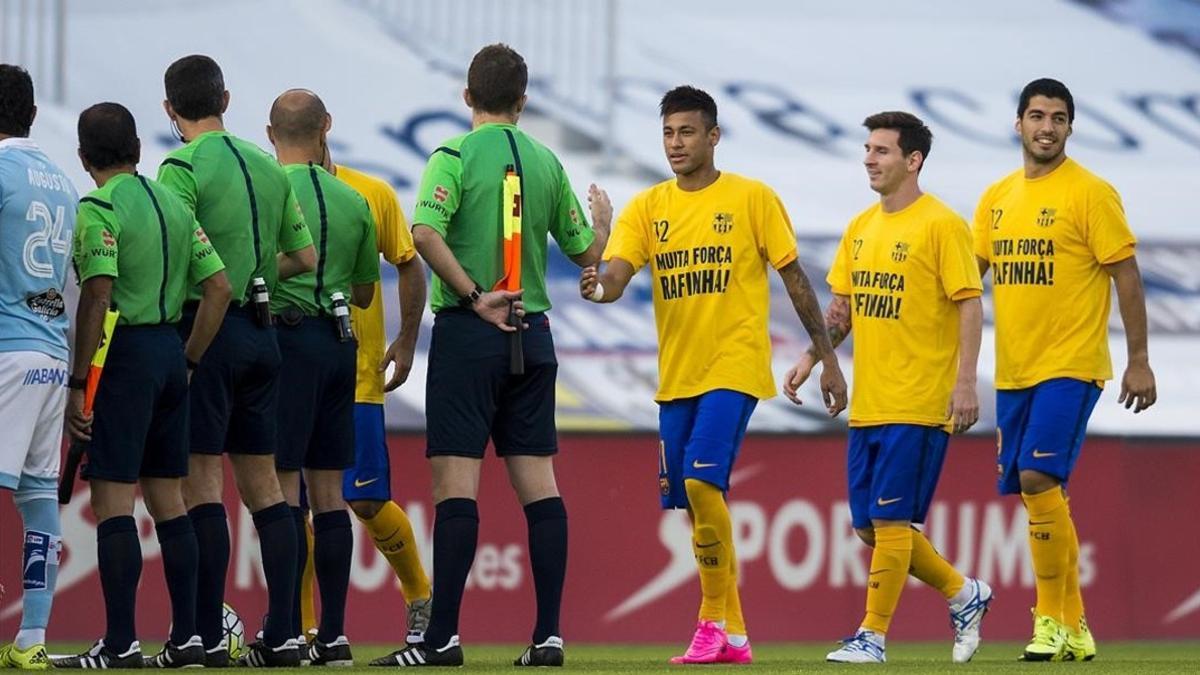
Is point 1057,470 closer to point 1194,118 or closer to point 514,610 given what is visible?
point 514,610

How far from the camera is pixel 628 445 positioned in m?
12.1

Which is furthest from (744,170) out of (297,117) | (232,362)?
(232,362)

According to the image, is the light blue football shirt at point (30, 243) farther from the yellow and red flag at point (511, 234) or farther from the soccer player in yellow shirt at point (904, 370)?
the soccer player in yellow shirt at point (904, 370)

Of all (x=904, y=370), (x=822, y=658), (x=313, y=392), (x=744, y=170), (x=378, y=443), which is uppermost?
(x=744, y=170)

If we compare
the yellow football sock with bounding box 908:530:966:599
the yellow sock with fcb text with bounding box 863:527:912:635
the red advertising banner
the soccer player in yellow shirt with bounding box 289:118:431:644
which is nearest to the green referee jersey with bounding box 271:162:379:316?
the soccer player in yellow shirt with bounding box 289:118:431:644

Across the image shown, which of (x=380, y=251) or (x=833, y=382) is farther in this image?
(x=380, y=251)

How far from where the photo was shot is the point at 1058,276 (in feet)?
28.9

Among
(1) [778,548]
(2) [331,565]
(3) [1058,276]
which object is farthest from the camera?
(1) [778,548]

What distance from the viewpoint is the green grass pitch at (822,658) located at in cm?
787

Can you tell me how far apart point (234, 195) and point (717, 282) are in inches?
74.5

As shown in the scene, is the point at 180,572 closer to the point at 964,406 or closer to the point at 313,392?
the point at 313,392

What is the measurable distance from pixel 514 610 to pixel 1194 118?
44.8 ft

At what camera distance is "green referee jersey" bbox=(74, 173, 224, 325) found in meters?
7.45

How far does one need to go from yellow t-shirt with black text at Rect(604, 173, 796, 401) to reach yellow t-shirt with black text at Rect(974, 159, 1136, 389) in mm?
957
